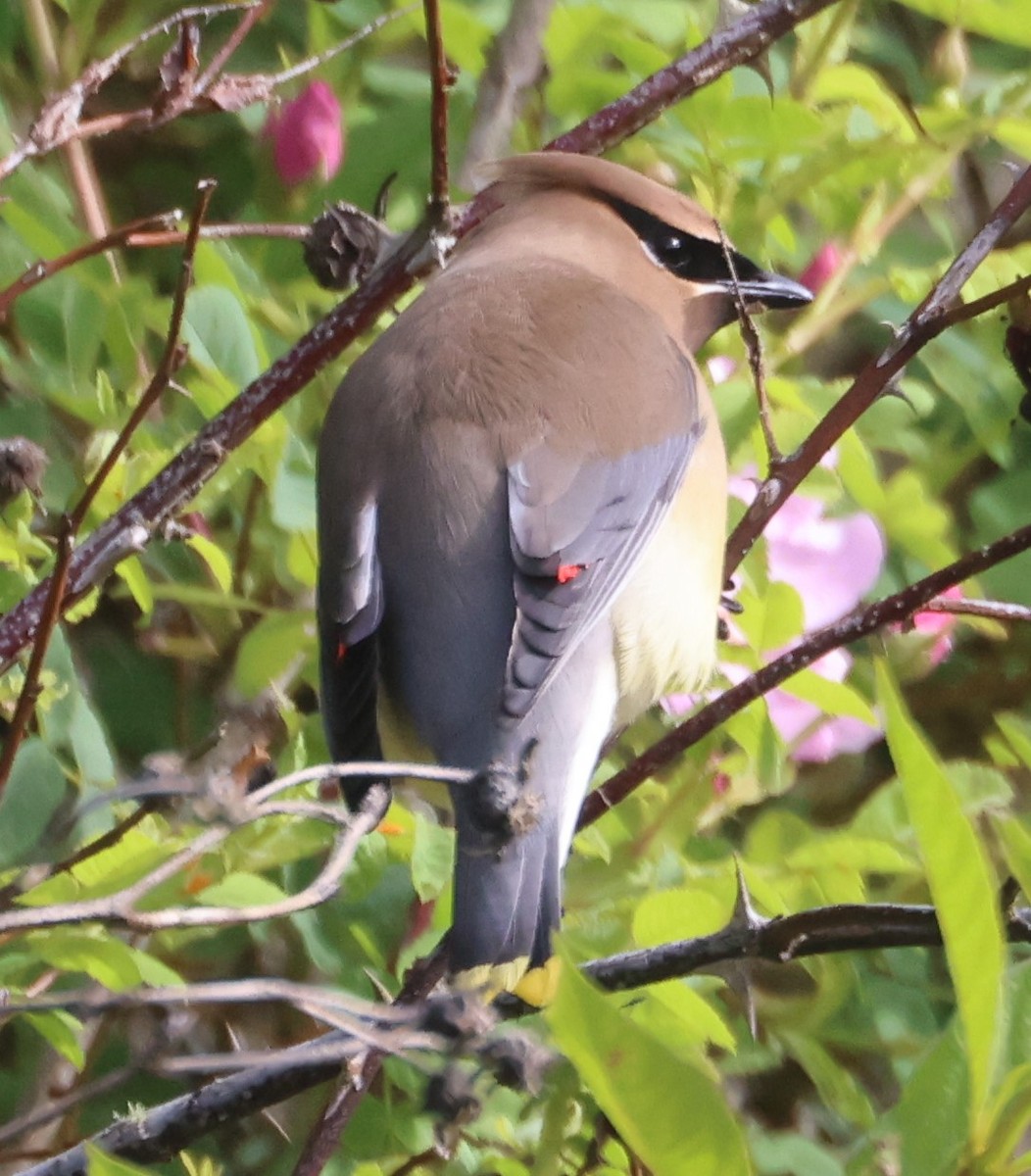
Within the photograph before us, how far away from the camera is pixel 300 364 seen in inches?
53.9

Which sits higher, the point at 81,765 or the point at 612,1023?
the point at 81,765

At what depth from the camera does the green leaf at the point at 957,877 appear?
87 centimetres

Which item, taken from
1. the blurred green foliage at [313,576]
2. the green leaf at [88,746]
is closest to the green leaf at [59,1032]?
the blurred green foliage at [313,576]

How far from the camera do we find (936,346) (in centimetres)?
221

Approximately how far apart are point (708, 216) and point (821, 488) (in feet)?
1.09

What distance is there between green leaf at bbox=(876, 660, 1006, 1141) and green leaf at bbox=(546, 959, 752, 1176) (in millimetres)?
132

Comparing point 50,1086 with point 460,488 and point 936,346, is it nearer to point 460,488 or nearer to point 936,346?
point 460,488

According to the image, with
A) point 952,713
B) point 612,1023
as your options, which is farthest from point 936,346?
point 612,1023

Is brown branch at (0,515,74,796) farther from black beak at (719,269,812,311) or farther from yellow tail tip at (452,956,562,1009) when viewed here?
black beak at (719,269,812,311)

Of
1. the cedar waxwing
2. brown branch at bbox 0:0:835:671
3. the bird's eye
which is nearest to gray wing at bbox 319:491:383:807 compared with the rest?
the cedar waxwing

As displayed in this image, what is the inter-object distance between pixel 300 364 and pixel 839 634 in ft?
1.36

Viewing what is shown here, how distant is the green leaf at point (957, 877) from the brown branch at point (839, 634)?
0.42m

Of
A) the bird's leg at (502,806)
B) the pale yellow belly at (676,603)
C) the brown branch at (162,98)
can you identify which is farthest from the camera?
the pale yellow belly at (676,603)

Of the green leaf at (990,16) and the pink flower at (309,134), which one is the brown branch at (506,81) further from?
the green leaf at (990,16)
